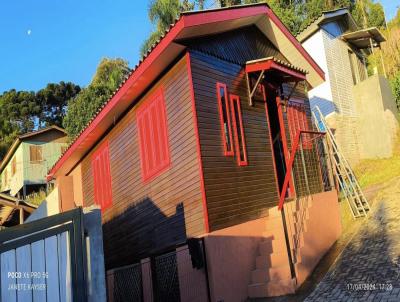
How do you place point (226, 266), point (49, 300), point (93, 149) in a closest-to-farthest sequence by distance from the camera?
point (49, 300) < point (226, 266) < point (93, 149)

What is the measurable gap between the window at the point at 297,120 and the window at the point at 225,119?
2.56 m

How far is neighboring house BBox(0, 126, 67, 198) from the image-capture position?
110ft

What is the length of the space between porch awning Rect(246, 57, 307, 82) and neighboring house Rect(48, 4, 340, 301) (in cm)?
3

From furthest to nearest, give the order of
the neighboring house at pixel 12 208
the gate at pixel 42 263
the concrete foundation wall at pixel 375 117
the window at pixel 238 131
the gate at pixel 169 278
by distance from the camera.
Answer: the concrete foundation wall at pixel 375 117 < the neighboring house at pixel 12 208 < the window at pixel 238 131 < the gate at pixel 169 278 < the gate at pixel 42 263

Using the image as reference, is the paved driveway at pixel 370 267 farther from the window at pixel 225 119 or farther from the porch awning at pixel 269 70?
the porch awning at pixel 269 70

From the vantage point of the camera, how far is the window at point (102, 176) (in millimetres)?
12727

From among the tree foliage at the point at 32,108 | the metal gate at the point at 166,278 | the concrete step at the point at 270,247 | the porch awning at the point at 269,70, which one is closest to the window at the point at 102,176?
the metal gate at the point at 166,278

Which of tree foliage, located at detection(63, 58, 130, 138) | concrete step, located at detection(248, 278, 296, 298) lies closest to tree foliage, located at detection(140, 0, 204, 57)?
tree foliage, located at detection(63, 58, 130, 138)

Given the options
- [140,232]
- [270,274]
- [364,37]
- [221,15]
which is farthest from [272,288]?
[364,37]

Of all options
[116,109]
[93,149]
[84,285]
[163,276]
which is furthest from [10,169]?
[84,285]

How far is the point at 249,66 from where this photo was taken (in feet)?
32.3

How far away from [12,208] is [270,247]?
45.9 feet

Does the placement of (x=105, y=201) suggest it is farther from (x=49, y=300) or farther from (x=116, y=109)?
(x=49, y=300)

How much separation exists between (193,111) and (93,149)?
Result: 6538mm
